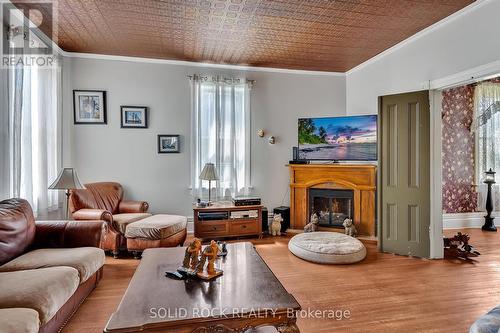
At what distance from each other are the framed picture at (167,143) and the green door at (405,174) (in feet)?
10.1

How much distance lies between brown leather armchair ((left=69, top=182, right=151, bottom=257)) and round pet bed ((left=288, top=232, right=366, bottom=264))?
213 centimetres

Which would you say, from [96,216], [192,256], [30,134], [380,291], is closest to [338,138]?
[380,291]

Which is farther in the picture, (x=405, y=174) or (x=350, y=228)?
(x=350, y=228)

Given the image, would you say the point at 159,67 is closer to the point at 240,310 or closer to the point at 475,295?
the point at 240,310

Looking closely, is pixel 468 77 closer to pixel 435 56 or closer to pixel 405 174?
pixel 435 56

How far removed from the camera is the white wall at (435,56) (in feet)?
9.32

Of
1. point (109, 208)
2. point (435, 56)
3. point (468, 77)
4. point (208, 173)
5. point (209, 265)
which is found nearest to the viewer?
point (209, 265)

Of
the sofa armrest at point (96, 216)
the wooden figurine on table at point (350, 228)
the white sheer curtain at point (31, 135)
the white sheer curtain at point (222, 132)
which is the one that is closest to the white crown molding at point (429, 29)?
the white sheer curtain at point (222, 132)

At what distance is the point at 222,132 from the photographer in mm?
4734

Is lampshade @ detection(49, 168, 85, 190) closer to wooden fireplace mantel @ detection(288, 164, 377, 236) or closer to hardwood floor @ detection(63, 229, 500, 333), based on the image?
hardwood floor @ detection(63, 229, 500, 333)

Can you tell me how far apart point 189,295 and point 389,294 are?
1894mm

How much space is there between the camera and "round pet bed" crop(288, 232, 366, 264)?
3.30m

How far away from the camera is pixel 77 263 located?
2.17 metres

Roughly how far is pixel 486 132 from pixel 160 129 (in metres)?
5.82
